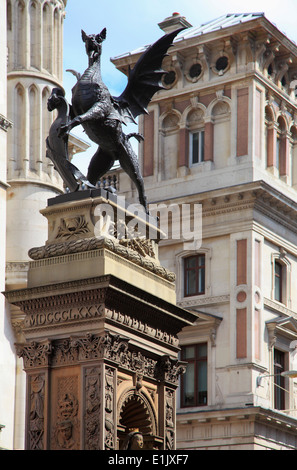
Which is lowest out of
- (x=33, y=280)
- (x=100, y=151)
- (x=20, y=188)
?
(x=33, y=280)

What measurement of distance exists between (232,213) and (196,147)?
11.6 ft

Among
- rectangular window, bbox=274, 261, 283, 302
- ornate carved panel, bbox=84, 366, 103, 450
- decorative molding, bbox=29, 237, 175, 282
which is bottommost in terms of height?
ornate carved panel, bbox=84, 366, 103, 450

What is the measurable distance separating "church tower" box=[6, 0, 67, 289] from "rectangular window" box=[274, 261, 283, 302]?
31.9ft

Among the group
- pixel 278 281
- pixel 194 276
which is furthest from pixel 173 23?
pixel 278 281

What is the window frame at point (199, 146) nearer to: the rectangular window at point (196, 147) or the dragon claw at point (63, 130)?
the rectangular window at point (196, 147)

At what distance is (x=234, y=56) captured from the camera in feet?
149

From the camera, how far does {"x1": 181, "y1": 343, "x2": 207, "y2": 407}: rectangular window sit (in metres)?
43.8

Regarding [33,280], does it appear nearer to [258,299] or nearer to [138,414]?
[138,414]

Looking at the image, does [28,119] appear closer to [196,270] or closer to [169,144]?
[196,270]

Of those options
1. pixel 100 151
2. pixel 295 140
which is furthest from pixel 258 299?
pixel 100 151

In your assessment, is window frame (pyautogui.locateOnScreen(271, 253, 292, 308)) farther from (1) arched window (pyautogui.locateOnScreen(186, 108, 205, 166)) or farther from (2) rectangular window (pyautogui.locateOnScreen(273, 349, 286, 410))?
(1) arched window (pyautogui.locateOnScreen(186, 108, 205, 166))

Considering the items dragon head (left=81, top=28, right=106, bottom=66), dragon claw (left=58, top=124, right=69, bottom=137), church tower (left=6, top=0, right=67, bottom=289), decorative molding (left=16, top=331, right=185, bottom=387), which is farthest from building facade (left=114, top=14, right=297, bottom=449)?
dragon claw (left=58, top=124, right=69, bottom=137)

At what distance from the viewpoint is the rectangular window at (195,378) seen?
43.8 m

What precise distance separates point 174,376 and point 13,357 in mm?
16375
